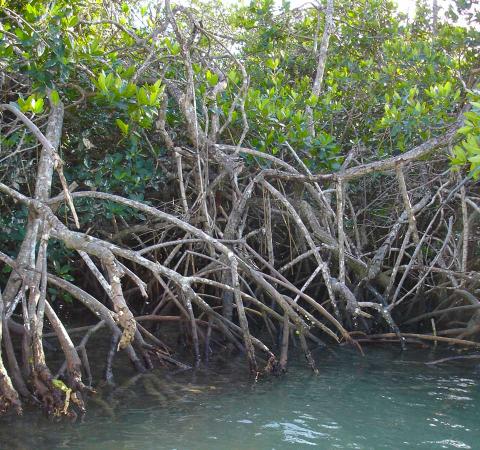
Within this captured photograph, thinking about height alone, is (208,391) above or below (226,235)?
below

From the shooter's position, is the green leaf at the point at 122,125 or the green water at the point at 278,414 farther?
the green leaf at the point at 122,125

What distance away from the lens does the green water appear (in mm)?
3756

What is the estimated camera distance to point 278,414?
169 inches

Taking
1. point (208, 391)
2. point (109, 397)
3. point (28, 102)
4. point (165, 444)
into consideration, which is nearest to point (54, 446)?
point (165, 444)

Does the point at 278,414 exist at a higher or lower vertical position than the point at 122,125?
lower

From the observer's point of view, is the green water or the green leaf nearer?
the green water

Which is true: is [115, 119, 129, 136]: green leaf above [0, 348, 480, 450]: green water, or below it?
above

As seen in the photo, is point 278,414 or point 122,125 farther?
point 122,125

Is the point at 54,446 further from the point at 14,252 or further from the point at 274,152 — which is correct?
the point at 274,152

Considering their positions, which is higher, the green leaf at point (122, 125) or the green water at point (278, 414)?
the green leaf at point (122, 125)

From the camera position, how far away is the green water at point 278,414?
12.3 feet

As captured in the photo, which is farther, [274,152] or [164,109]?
[274,152]

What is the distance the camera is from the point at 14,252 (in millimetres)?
5648

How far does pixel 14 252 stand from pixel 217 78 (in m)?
2.06
